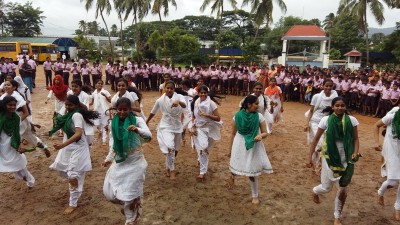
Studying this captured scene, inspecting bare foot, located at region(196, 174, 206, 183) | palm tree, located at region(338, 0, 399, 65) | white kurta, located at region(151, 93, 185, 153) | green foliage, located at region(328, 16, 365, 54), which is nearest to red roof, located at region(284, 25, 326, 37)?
palm tree, located at region(338, 0, 399, 65)

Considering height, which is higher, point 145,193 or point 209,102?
point 209,102

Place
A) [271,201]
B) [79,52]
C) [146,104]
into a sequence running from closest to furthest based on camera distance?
[271,201], [146,104], [79,52]

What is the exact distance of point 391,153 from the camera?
458cm

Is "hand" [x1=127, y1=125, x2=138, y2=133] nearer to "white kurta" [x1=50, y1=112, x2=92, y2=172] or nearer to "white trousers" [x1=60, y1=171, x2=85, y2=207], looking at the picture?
"white kurta" [x1=50, y1=112, x2=92, y2=172]

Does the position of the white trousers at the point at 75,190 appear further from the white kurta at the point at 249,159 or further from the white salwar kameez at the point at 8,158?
the white kurta at the point at 249,159

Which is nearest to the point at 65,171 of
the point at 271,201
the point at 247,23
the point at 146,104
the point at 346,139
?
the point at 271,201

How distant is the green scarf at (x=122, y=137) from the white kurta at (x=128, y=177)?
9 centimetres

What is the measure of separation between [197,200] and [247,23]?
191ft

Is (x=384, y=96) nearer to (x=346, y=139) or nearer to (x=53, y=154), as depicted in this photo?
(x=346, y=139)

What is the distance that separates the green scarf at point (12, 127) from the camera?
16.0 feet

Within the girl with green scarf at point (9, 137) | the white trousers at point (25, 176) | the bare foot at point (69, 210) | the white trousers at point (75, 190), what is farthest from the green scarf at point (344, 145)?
the white trousers at point (25, 176)

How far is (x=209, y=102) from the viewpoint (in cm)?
593

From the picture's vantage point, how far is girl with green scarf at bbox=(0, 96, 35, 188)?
15.9ft

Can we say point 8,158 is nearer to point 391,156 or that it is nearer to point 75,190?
point 75,190
